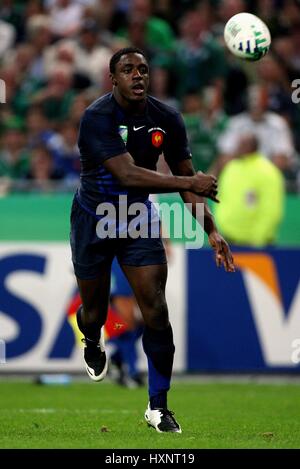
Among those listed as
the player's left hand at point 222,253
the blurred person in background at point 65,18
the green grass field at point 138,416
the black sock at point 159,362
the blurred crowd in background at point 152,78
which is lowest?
the green grass field at point 138,416

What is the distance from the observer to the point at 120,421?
9.31 m

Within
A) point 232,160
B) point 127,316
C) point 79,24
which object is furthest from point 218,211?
point 79,24

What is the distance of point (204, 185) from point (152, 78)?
30.2ft

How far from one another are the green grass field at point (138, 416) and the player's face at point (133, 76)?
234 cm

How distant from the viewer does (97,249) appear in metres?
8.48

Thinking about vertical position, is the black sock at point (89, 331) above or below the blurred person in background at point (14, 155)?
below

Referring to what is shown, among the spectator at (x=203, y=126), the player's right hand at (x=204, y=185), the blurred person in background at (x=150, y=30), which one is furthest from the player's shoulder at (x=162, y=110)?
the blurred person in background at (x=150, y=30)

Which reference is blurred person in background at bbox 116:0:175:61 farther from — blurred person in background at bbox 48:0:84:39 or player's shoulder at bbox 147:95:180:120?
player's shoulder at bbox 147:95:180:120

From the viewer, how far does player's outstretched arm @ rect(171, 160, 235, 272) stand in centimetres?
806

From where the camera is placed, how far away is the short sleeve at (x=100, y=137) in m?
7.97

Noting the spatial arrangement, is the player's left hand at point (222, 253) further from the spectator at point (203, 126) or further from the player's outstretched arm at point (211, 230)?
the spectator at point (203, 126)

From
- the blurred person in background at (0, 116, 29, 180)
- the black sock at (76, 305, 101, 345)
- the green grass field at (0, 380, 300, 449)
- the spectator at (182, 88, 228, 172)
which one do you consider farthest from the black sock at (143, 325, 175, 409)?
the blurred person in background at (0, 116, 29, 180)

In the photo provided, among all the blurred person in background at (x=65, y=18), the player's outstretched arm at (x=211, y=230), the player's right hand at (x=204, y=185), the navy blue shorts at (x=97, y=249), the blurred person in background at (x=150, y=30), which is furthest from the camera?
the blurred person in background at (x=65, y=18)

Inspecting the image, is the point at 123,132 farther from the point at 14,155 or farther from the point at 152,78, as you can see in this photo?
the point at 152,78
